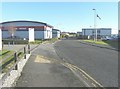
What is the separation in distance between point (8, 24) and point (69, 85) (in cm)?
10198

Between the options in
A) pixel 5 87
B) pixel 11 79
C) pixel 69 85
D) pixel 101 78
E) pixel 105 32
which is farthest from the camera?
pixel 105 32

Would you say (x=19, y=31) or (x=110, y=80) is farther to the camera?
(x=19, y=31)

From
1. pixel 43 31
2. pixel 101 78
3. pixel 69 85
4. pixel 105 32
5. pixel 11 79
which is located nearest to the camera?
pixel 69 85

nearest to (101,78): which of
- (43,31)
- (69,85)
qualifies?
(69,85)

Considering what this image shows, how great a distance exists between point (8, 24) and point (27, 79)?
330 ft

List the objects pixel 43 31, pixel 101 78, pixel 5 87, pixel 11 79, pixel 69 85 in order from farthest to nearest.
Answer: pixel 43 31 → pixel 101 78 → pixel 11 79 → pixel 69 85 → pixel 5 87

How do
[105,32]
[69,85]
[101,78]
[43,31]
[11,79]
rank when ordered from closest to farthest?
1. [69,85]
2. [11,79]
3. [101,78]
4. [43,31]
5. [105,32]

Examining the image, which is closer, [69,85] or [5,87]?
[5,87]

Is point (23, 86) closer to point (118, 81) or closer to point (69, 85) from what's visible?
point (69, 85)

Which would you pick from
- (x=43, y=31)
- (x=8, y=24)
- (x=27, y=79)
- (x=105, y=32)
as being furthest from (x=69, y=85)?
(x=105, y=32)

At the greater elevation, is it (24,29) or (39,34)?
(24,29)

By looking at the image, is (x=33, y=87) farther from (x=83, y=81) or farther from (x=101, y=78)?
(x=101, y=78)

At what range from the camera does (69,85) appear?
954 cm

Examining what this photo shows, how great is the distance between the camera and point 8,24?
109 m
